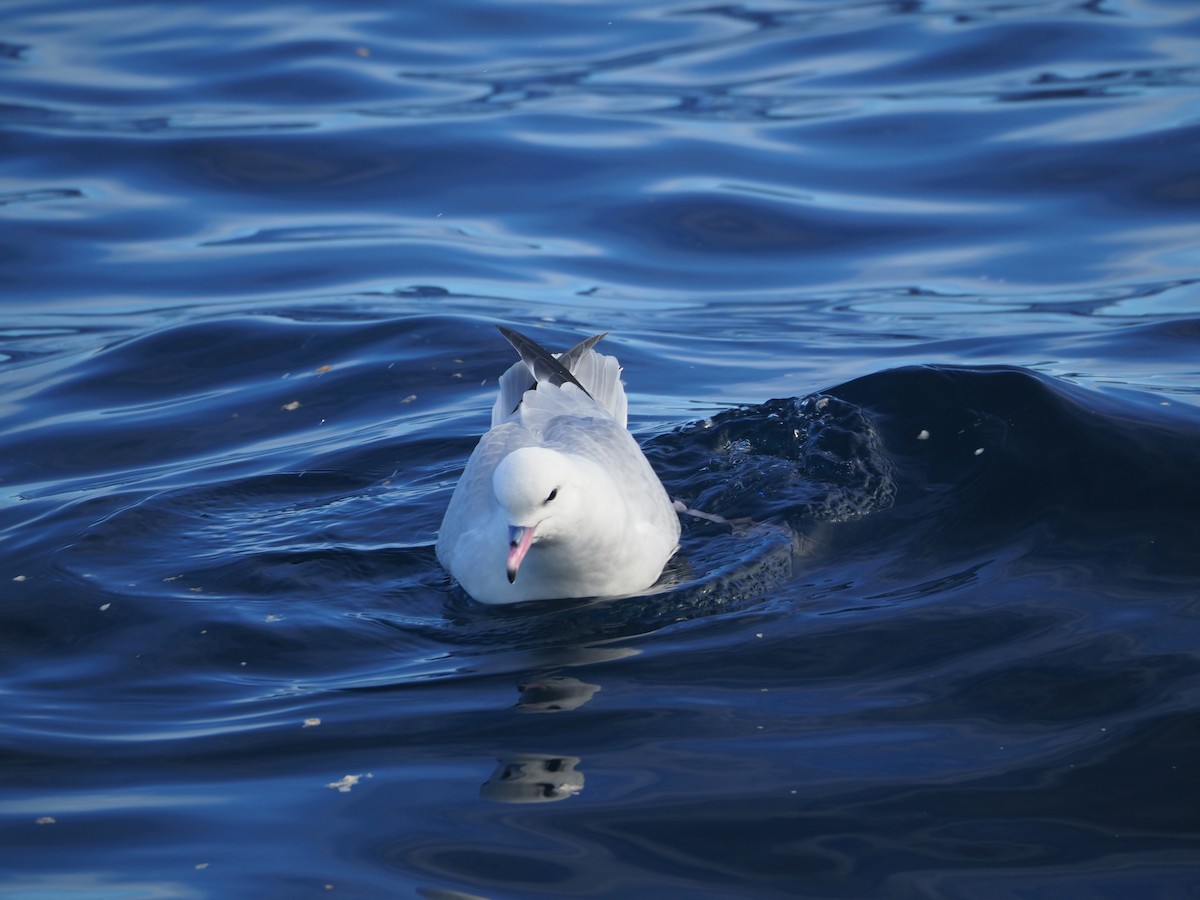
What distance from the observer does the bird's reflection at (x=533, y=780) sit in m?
4.46

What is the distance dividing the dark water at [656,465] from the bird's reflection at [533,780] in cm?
2

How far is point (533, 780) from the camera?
4547mm

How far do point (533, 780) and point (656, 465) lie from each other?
320cm

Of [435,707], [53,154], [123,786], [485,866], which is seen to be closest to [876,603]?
[435,707]

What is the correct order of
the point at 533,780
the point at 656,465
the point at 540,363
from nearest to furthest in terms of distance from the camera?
the point at 533,780 < the point at 540,363 < the point at 656,465

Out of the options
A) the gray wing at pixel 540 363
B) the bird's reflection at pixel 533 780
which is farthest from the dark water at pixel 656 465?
the gray wing at pixel 540 363

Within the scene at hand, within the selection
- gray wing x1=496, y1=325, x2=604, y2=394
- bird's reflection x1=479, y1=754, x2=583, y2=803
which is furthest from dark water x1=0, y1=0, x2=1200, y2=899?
gray wing x1=496, y1=325, x2=604, y2=394

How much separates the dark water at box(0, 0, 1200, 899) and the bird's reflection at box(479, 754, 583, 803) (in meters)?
0.02

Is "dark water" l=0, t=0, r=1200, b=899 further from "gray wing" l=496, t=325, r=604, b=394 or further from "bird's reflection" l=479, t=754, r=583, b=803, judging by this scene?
"gray wing" l=496, t=325, r=604, b=394

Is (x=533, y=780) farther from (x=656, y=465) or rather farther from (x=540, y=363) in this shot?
(x=656, y=465)

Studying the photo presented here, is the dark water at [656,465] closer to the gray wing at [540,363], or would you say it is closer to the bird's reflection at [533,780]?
the bird's reflection at [533,780]

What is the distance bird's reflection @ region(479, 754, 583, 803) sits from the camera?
4457mm

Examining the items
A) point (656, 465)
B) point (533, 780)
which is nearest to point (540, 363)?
point (656, 465)

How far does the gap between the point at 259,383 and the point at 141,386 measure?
744 millimetres
